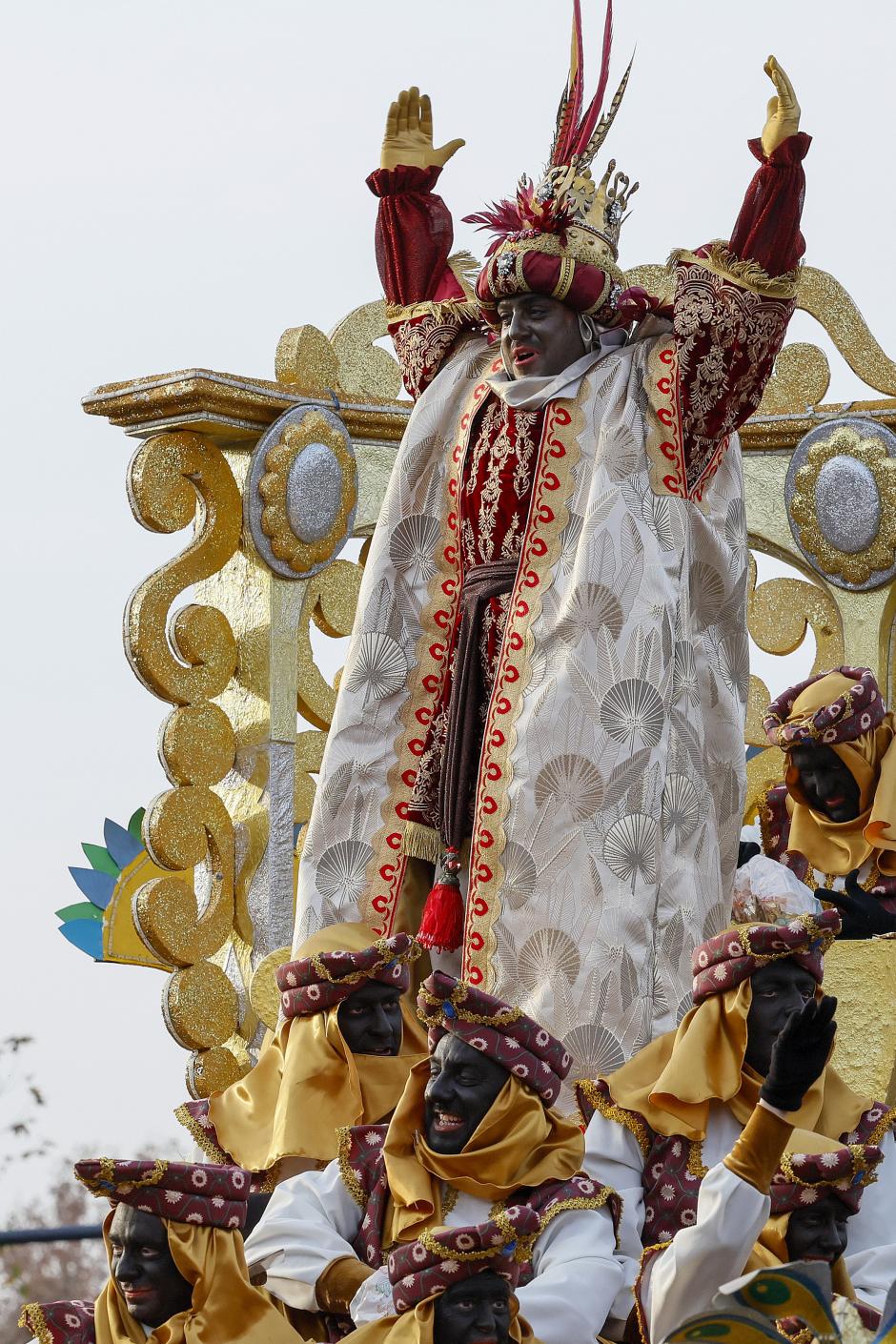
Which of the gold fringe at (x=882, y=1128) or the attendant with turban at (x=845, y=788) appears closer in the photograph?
the gold fringe at (x=882, y=1128)

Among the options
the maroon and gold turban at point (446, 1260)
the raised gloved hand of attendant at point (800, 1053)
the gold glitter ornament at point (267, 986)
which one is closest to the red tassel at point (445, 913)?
the gold glitter ornament at point (267, 986)

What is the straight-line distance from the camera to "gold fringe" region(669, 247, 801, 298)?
255 inches

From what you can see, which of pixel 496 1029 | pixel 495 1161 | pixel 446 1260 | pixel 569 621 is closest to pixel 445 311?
pixel 569 621

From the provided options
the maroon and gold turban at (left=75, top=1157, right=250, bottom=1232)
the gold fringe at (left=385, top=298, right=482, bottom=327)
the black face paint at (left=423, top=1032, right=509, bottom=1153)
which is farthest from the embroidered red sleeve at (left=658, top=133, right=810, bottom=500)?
the maroon and gold turban at (left=75, top=1157, right=250, bottom=1232)

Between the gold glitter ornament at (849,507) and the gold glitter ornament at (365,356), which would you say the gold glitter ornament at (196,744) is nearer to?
the gold glitter ornament at (365,356)

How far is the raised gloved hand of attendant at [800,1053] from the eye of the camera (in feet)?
13.9

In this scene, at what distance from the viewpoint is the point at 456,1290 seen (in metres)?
4.48

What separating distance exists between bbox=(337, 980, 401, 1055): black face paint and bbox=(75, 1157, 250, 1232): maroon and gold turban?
1046mm

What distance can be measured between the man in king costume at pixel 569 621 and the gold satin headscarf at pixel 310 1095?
1.53 feet

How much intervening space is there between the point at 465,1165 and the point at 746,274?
248 centimetres

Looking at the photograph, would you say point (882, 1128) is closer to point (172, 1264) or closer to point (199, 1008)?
point (172, 1264)

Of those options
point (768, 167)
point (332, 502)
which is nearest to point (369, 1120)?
point (768, 167)

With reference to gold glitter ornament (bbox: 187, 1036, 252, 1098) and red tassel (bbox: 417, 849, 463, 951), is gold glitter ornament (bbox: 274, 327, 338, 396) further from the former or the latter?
red tassel (bbox: 417, 849, 463, 951)

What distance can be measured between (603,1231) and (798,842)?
8.26 feet
